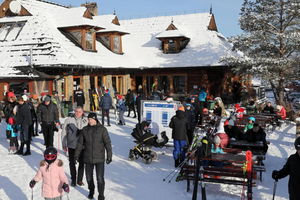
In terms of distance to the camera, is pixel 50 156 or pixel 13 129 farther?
pixel 13 129

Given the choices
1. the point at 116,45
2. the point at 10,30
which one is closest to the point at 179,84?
the point at 116,45

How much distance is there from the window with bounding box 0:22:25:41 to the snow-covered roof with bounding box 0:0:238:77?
335 millimetres

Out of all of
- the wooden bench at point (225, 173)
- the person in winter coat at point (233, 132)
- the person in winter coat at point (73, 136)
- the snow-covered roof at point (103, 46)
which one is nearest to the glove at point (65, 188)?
the person in winter coat at point (73, 136)

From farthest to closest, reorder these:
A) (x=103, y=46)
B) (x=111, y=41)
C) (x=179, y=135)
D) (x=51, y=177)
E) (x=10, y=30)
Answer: (x=111, y=41), (x=103, y=46), (x=10, y=30), (x=179, y=135), (x=51, y=177)

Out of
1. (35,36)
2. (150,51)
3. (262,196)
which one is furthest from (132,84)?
(262,196)

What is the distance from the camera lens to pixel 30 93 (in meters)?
16.8

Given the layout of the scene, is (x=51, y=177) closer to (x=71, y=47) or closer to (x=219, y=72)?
(x=71, y=47)

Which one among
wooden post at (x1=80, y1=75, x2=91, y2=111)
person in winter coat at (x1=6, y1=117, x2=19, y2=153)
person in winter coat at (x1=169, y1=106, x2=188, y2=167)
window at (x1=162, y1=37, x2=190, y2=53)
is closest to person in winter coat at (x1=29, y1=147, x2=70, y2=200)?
person in winter coat at (x1=169, y1=106, x2=188, y2=167)

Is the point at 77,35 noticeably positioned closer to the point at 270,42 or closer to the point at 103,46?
the point at 103,46

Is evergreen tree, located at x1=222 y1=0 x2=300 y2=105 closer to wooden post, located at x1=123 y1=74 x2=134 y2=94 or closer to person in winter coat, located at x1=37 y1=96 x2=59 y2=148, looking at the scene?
wooden post, located at x1=123 y1=74 x2=134 y2=94

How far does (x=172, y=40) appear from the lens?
981 inches

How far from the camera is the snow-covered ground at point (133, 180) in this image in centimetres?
675

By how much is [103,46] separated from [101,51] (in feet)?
4.71

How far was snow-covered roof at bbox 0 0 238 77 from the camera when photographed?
1792 centimetres
